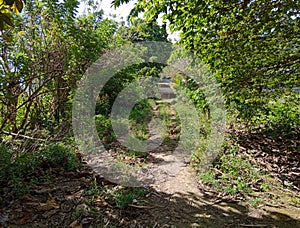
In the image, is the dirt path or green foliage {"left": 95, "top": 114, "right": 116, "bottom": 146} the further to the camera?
green foliage {"left": 95, "top": 114, "right": 116, "bottom": 146}

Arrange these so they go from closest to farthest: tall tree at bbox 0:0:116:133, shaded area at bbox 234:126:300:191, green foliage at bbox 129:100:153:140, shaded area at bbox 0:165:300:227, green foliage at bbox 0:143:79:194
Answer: shaded area at bbox 0:165:300:227 < green foliage at bbox 0:143:79:194 < shaded area at bbox 234:126:300:191 < tall tree at bbox 0:0:116:133 < green foliage at bbox 129:100:153:140

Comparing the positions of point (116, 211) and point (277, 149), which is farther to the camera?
point (277, 149)

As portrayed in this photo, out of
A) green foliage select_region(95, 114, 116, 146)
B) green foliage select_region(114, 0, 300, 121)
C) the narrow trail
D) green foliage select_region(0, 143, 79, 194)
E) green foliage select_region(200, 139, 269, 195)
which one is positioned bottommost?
the narrow trail

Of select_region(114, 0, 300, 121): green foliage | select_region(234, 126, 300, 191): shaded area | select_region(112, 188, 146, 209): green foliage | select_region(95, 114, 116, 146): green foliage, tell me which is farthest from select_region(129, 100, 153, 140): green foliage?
select_region(114, 0, 300, 121): green foliage

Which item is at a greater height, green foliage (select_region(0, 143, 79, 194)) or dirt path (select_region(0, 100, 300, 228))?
green foliage (select_region(0, 143, 79, 194))

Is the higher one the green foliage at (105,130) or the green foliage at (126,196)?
the green foliage at (105,130)

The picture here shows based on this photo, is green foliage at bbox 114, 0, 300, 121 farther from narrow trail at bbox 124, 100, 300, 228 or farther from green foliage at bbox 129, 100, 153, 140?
green foliage at bbox 129, 100, 153, 140

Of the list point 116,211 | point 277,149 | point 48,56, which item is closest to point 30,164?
point 116,211

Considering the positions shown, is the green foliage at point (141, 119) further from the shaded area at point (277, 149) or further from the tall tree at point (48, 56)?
the shaded area at point (277, 149)

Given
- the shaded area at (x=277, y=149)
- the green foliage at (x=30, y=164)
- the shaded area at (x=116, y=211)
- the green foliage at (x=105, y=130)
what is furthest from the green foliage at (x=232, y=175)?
the green foliage at (x=105, y=130)

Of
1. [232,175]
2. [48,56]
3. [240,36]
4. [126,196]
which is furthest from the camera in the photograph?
[48,56]

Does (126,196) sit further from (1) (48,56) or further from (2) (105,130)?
(1) (48,56)

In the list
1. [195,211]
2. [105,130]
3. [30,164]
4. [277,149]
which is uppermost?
[105,130]

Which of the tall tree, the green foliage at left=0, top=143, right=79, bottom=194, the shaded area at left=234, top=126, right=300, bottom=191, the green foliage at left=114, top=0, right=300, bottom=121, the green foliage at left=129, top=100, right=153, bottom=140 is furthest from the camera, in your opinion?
the green foliage at left=129, top=100, right=153, bottom=140
